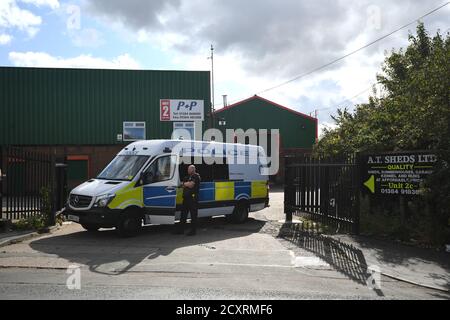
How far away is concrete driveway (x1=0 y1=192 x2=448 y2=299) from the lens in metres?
6.23

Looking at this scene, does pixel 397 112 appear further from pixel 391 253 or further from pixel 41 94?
pixel 41 94

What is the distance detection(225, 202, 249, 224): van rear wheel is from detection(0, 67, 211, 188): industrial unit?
1555 cm

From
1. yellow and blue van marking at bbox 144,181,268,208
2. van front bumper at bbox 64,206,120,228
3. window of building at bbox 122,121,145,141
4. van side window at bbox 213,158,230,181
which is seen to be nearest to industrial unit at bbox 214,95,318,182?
window of building at bbox 122,121,145,141

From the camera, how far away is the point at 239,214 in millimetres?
13797

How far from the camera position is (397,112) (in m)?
12.9

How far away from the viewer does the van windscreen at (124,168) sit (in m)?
11.3

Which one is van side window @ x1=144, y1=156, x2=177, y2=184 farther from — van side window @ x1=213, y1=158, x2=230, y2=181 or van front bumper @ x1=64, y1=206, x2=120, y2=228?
van side window @ x1=213, y1=158, x2=230, y2=181

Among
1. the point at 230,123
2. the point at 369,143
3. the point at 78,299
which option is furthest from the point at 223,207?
the point at 230,123

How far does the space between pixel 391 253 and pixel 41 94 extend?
25215 mm

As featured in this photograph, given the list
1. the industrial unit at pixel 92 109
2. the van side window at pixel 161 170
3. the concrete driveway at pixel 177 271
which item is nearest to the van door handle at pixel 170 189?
the van side window at pixel 161 170

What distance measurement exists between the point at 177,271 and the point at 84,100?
77.5ft

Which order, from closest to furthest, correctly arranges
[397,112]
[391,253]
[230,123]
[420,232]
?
[391,253] < [420,232] < [397,112] < [230,123]

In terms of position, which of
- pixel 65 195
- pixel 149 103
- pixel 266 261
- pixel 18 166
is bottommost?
pixel 266 261

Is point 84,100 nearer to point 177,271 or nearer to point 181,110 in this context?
point 181,110
